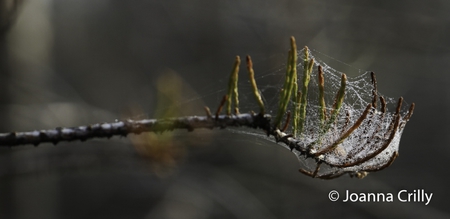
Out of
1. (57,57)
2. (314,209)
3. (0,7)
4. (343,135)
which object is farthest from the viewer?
(57,57)

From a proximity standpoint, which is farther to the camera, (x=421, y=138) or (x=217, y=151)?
(x=421, y=138)

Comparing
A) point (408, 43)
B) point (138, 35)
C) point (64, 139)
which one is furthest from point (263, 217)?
point (138, 35)

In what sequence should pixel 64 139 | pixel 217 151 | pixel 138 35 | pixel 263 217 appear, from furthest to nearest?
pixel 138 35 < pixel 217 151 < pixel 263 217 < pixel 64 139

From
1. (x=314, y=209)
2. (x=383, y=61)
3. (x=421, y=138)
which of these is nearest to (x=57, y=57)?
(x=314, y=209)

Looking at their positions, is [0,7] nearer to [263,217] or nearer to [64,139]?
[64,139]

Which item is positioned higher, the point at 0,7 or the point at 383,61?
the point at 0,7

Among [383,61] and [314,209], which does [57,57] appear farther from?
[383,61]

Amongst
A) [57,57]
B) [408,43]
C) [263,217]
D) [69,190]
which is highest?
[408,43]
